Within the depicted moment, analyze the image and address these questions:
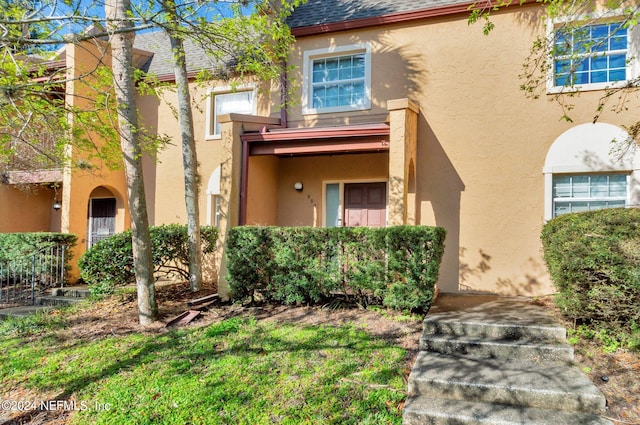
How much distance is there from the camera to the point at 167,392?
13.8 feet

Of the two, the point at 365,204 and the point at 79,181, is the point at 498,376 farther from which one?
the point at 79,181

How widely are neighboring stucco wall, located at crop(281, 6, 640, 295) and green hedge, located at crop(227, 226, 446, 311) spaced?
1.95 meters

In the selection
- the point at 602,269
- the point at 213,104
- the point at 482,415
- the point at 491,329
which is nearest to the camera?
the point at 482,415

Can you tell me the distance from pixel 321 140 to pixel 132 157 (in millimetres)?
3697

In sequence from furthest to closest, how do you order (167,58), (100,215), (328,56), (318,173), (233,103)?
1. (100,215)
2. (167,58)
3. (233,103)
4. (318,173)
5. (328,56)

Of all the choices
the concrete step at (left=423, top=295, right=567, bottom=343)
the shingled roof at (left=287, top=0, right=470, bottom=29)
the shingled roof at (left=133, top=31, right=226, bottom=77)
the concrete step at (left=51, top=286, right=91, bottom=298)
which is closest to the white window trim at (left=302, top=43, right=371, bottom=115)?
the shingled roof at (left=287, top=0, right=470, bottom=29)

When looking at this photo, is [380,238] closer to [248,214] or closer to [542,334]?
[542,334]

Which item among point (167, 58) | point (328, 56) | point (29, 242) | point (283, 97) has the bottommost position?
point (29, 242)

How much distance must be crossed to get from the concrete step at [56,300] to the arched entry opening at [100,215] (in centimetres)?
401

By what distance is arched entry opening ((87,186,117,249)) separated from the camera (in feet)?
40.4

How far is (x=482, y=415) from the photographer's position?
3.54 meters

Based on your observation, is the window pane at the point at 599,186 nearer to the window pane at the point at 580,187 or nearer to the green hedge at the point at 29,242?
the window pane at the point at 580,187

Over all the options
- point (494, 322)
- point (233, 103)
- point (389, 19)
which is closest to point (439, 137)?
point (389, 19)

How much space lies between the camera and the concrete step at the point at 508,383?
11.8 ft
